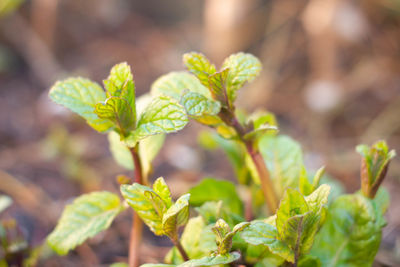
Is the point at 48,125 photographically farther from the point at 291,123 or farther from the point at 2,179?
the point at 291,123

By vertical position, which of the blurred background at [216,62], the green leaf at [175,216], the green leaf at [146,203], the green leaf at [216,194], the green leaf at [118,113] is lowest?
the green leaf at [175,216]

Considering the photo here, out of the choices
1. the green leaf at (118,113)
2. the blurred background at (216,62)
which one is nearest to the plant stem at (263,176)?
the green leaf at (118,113)

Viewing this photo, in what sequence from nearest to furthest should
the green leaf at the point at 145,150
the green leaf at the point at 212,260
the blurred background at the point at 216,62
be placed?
the green leaf at the point at 212,260, the green leaf at the point at 145,150, the blurred background at the point at 216,62

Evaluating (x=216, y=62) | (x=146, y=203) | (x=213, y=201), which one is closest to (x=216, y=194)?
(x=213, y=201)

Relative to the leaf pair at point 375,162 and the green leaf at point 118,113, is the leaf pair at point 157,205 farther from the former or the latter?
the leaf pair at point 375,162

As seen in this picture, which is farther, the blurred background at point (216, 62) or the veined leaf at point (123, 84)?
the blurred background at point (216, 62)

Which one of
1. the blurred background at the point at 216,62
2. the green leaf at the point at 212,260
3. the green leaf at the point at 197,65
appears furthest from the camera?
the blurred background at the point at 216,62

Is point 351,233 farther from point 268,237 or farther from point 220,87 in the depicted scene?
point 220,87
